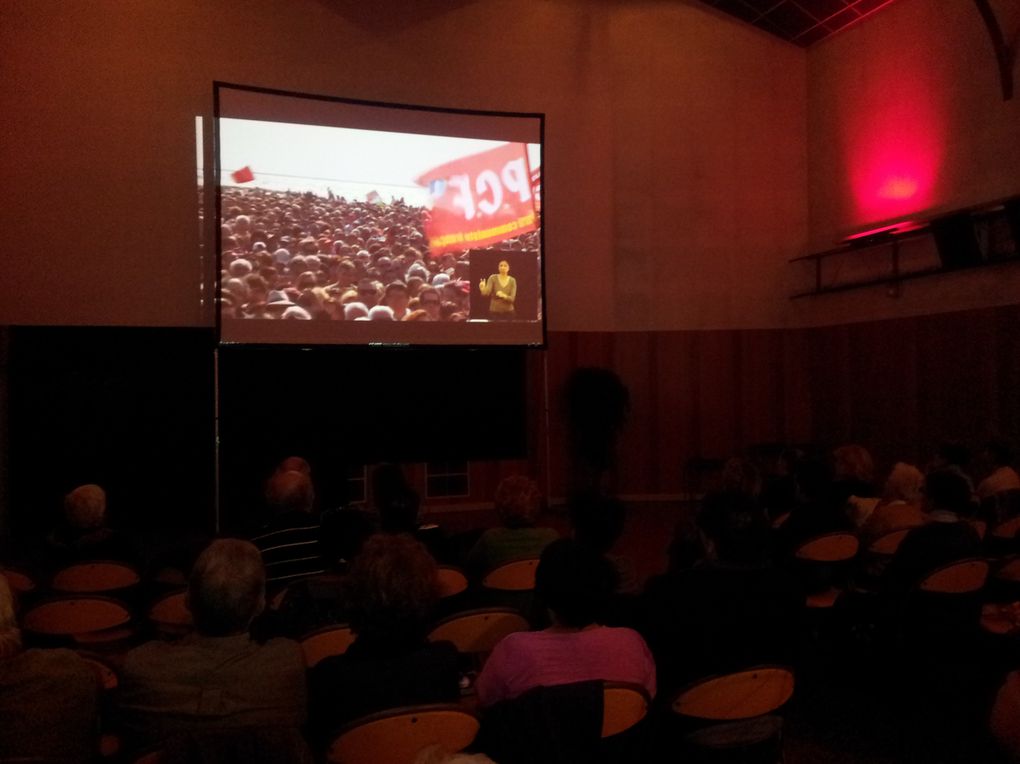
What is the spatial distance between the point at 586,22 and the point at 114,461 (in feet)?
24.5

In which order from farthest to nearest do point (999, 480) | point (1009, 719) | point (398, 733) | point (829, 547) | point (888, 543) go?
point (999, 480) < point (888, 543) < point (829, 547) < point (398, 733) < point (1009, 719)

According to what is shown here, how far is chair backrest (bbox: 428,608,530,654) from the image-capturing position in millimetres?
2795

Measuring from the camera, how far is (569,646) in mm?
2111

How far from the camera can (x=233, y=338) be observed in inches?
303

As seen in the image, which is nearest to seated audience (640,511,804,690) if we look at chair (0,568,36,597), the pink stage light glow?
chair (0,568,36,597)

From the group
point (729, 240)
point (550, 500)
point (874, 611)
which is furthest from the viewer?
point (729, 240)

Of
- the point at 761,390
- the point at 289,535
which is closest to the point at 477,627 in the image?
the point at 289,535

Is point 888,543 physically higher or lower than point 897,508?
lower

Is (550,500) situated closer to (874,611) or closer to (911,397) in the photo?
(911,397)

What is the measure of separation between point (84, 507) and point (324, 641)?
83.2 inches

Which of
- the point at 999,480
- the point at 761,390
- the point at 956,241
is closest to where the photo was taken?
the point at 999,480

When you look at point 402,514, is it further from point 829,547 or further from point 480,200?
point 480,200

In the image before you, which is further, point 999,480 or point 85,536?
point 999,480

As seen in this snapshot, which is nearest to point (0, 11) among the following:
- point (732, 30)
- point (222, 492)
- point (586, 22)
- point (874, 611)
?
point (222, 492)
